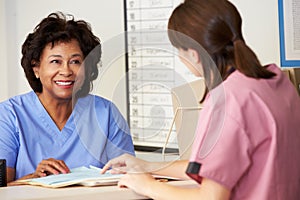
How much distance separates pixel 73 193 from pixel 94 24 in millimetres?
1661

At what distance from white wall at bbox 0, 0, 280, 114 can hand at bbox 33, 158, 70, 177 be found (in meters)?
0.26

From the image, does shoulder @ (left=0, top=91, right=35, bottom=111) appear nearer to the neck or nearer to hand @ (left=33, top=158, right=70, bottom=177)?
the neck

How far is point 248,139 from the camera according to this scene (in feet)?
4.77

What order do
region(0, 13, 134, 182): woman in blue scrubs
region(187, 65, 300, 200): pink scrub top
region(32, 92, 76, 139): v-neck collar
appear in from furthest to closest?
1. region(32, 92, 76, 139): v-neck collar
2. region(0, 13, 134, 182): woman in blue scrubs
3. region(187, 65, 300, 200): pink scrub top

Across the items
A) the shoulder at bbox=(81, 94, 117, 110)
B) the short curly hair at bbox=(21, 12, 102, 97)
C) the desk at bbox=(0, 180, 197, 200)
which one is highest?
the short curly hair at bbox=(21, 12, 102, 97)

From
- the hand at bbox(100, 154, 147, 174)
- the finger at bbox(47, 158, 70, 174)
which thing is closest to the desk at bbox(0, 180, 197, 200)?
the hand at bbox(100, 154, 147, 174)

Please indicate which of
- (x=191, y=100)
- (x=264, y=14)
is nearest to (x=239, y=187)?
(x=191, y=100)

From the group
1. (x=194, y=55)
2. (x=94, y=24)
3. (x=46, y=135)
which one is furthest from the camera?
(x=94, y=24)

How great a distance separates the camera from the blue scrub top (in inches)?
90.5

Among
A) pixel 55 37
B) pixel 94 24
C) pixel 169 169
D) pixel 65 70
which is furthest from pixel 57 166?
pixel 94 24

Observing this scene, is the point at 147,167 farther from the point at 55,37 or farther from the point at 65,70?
the point at 55,37

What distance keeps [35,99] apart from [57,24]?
11.5 inches

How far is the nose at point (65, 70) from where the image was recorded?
94.6 inches

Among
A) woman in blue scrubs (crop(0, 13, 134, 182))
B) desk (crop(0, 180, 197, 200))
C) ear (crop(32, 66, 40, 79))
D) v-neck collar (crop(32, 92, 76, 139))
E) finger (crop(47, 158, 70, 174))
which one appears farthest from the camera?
ear (crop(32, 66, 40, 79))
